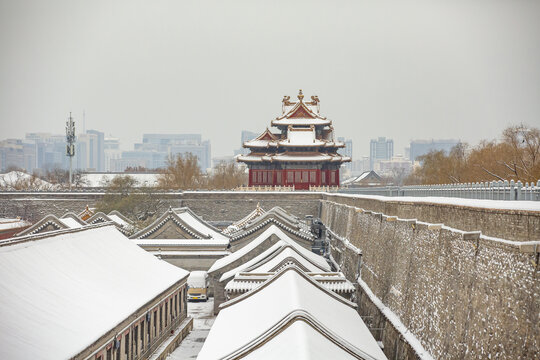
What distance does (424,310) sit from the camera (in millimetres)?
14297

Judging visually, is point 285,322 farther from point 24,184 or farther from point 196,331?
point 24,184

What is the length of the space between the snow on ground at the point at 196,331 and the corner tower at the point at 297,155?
1252 inches

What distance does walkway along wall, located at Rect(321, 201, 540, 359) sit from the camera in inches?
359

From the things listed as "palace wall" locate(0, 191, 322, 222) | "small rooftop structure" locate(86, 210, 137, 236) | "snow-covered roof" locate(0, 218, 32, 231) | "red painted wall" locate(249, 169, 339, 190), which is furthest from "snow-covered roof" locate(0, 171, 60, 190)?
"small rooftop structure" locate(86, 210, 137, 236)

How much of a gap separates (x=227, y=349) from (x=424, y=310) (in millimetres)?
4960

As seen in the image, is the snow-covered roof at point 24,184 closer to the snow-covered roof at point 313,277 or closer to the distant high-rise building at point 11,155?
the distant high-rise building at point 11,155

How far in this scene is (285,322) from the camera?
11.0 metres

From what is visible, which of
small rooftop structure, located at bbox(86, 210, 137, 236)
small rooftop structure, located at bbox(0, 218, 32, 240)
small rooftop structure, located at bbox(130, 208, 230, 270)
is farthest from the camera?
small rooftop structure, located at bbox(0, 218, 32, 240)

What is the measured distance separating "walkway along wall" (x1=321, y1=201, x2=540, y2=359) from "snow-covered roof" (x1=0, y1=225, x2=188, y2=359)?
716 cm

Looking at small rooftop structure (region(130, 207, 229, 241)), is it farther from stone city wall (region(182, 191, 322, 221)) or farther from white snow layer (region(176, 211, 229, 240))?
stone city wall (region(182, 191, 322, 221))

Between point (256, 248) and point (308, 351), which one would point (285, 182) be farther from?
point (308, 351)

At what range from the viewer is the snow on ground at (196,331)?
2091cm

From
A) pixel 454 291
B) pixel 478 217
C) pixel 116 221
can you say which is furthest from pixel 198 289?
pixel 478 217

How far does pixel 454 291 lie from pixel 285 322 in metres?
3.65
